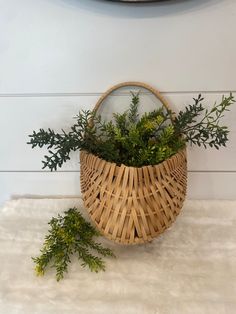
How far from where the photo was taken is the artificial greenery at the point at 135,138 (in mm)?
632

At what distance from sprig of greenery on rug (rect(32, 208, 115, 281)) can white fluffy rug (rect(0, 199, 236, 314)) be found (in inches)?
0.7

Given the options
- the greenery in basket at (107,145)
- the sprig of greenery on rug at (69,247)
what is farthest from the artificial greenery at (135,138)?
the sprig of greenery on rug at (69,247)

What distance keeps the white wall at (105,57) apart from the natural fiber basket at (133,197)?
178mm

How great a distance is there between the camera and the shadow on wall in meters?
0.67

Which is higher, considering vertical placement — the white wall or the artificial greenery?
the white wall

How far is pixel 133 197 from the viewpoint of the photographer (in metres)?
0.60

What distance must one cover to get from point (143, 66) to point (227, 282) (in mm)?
442

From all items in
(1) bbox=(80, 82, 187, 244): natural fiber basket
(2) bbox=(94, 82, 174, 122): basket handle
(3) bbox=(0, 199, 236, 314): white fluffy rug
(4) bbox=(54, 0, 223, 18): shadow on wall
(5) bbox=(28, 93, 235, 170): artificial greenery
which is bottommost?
(3) bbox=(0, 199, 236, 314): white fluffy rug

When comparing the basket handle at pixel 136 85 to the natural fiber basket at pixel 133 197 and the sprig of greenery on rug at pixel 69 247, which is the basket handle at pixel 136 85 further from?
the sprig of greenery on rug at pixel 69 247

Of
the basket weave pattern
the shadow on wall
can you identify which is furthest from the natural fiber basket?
the shadow on wall

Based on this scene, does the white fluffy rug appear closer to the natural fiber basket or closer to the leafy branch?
the natural fiber basket

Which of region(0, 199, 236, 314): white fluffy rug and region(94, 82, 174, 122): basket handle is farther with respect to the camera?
region(94, 82, 174, 122): basket handle

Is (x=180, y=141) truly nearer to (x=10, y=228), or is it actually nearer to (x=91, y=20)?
(x=91, y=20)

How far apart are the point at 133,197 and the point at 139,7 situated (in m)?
0.37
